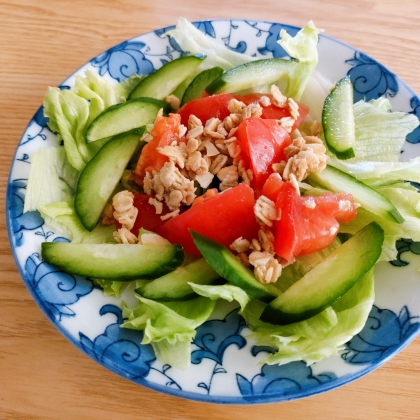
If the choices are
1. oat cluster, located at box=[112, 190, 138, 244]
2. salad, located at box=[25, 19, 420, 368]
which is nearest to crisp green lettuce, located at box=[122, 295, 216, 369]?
salad, located at box=[25, 19, 420, 368]

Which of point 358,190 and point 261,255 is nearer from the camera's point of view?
point 261,255

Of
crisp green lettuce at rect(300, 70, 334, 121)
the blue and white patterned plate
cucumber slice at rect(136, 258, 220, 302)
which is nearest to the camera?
the blue and white patterned plate

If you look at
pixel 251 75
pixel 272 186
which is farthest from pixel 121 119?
pixel 272 186

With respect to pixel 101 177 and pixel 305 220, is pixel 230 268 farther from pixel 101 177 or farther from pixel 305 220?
pixel 101 177

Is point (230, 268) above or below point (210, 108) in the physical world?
below

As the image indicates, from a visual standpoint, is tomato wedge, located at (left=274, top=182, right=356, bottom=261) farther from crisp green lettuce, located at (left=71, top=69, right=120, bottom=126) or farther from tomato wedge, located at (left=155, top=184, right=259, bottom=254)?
crisp green lettuce, located at (left=71, top=69, right=120, bottom=126)

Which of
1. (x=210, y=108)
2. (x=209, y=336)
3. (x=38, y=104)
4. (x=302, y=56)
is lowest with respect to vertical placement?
(x=209, y=336)
